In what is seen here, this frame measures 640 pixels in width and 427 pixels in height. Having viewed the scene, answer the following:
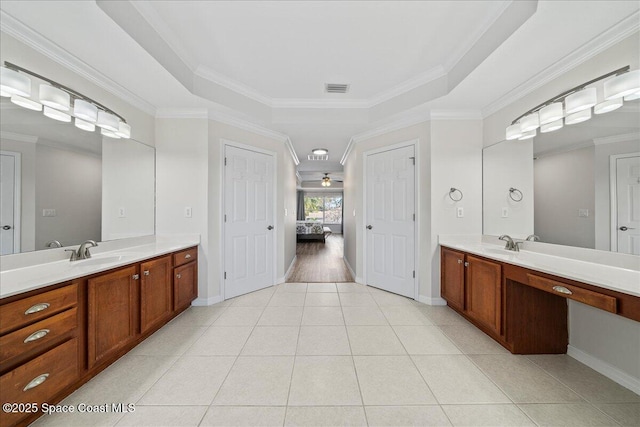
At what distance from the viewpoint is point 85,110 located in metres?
1.91

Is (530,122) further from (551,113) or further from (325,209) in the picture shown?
(325,209)

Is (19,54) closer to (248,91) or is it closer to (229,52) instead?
(229,52)

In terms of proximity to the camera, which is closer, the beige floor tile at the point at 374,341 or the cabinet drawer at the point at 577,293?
the cabinet drawer at the point at 577,293

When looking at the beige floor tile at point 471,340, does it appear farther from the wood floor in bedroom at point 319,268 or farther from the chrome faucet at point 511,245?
the wood floor in bedroom at point 319,268

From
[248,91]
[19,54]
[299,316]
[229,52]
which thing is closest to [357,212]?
[299,316]

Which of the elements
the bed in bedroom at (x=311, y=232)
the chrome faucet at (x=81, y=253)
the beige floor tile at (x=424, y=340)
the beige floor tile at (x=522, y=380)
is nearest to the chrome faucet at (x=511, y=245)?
the beige floor tile at (x=522, y=380)

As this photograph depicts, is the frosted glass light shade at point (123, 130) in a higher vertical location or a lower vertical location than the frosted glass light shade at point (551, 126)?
higher

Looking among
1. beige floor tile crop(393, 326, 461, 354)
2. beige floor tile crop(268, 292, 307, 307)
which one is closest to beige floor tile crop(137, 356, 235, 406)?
beige floor tile crop(268, 292, 307, 307)

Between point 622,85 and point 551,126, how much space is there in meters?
0.52

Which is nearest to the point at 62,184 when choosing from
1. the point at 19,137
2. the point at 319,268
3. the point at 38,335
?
the point at 19,137

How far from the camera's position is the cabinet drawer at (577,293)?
1.27 meters

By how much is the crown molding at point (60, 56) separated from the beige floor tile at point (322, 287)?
3.19 meters

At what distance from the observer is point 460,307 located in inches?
99.3

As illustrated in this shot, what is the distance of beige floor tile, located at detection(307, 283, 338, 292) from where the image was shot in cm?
347
